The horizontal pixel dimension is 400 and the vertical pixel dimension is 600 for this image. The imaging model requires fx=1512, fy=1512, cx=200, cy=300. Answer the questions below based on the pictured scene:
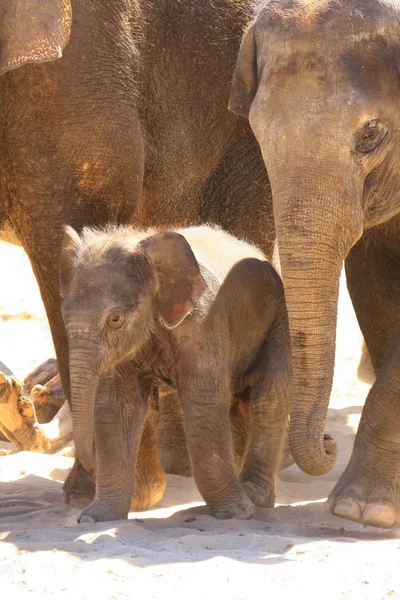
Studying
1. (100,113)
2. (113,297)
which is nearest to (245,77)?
(100,113)

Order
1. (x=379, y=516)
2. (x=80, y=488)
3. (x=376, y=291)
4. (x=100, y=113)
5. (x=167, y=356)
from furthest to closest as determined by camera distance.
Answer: (x=376, y=291) < (x=80, y=488) < (x=100, y=113) < (x=379, y=516) < (x=167, y=356)

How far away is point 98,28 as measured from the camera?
547 cm

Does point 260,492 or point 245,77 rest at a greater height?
point 245,77

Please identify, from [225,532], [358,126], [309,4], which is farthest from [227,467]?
[309,4]

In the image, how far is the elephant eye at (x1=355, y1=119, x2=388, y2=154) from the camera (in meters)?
4.77

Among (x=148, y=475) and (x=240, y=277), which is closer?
(x=240, y=277)

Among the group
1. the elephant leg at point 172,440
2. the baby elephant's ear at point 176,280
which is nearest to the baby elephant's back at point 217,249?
the baby elephant's ear at point 176,280

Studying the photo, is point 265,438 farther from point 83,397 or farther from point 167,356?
point 83,397

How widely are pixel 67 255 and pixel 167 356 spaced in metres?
0.48

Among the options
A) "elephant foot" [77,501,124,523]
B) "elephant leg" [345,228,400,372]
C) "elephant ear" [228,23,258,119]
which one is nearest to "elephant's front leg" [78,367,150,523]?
"elephant foot" [77,501,124,523]

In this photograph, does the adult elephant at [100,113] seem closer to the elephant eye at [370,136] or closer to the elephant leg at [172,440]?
the elephant leg at [172,440]

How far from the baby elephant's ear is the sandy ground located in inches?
27.2

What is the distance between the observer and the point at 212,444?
4.93 metres

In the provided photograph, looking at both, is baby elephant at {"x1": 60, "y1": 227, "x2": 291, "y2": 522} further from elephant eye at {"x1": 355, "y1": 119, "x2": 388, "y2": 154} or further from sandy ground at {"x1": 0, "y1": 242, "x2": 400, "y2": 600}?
elephant eye at {"x1": 355, "y1": 119, "x2": 388, "y2": 154}
